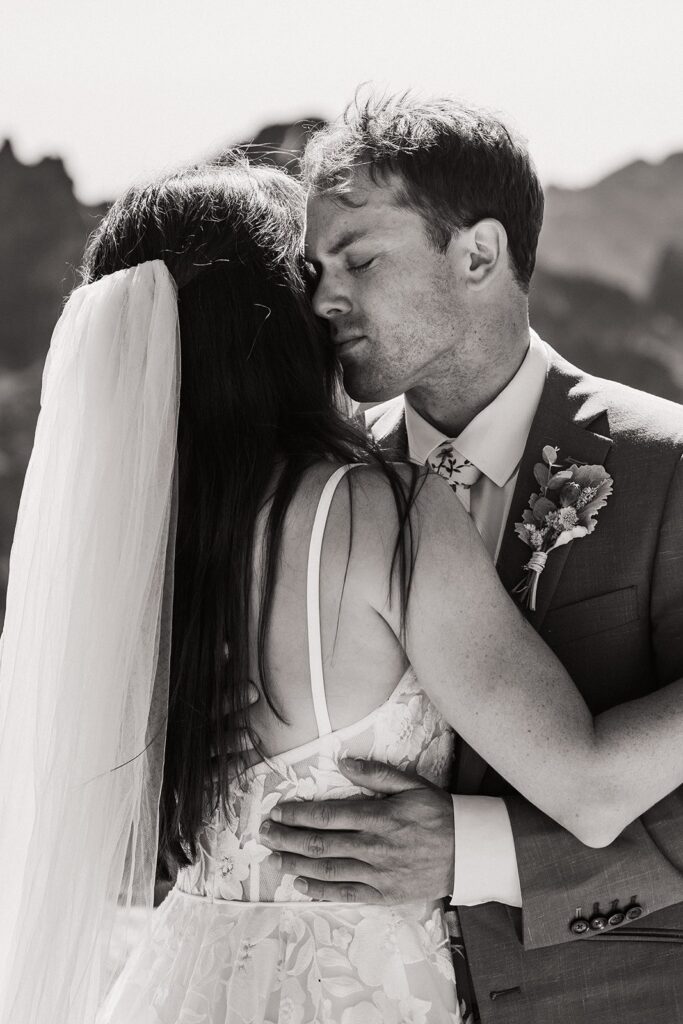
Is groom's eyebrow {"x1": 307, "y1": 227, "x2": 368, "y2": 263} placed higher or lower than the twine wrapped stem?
higher

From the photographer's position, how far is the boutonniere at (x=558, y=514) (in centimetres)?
202

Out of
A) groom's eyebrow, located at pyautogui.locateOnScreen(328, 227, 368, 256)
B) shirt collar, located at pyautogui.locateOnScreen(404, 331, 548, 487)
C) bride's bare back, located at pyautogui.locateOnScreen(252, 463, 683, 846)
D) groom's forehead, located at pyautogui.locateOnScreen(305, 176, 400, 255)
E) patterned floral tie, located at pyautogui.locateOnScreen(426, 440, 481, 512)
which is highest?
groom's forehead, located at pyautogui.locateOnScreen(305, 176, 400, 255)

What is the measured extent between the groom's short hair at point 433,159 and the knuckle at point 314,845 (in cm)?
129

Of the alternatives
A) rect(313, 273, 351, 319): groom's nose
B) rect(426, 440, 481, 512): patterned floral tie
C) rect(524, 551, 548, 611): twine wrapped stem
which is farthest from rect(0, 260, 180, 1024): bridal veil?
rect(426, 440, 481, 512): patterned floral tie

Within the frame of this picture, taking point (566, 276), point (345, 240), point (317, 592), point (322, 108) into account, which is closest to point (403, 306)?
point (345, 240)

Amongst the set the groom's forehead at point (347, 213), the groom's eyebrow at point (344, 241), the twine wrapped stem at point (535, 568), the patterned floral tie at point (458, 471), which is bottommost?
the twine wrapped stem at point (535, 568)

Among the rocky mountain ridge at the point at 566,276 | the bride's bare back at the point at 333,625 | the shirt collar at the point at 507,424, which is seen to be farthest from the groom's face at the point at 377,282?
the rocky mountain ridge at the point at 566,276

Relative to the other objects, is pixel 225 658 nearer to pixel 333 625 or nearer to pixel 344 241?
pixel 333 625

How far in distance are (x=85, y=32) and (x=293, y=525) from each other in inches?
147

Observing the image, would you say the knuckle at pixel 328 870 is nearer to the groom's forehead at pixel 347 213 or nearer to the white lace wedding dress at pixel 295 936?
the white lace wedding dress at pixel 295 936

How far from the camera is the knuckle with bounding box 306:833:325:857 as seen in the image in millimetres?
1708

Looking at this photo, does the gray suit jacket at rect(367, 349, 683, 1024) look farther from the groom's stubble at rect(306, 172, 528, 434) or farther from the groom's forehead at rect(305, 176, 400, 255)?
the groom's forehead at rect(305, 176, 400, 255)

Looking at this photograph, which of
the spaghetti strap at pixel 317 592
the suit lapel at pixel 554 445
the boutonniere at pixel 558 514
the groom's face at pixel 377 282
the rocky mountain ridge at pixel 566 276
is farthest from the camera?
the rocky mountain ridge at pixel 566 276

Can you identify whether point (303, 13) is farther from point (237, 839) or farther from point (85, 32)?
point (237, 839)
